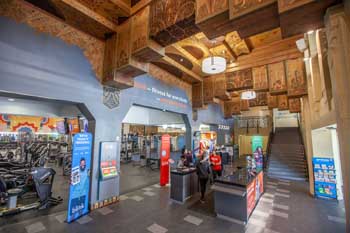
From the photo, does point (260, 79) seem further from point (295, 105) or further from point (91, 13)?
point (91, 13)

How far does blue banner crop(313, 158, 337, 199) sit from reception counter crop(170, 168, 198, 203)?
161 inches

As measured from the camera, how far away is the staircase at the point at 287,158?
831 cm

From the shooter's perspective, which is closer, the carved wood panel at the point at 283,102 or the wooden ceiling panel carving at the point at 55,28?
the wooden ceiling panel carving at the point at 55,28

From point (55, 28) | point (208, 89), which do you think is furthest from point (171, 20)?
point (208, 89)

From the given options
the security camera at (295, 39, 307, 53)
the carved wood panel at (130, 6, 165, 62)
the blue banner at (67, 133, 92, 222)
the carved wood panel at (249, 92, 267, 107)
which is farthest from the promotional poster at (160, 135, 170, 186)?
the carved wood panel at (249, 92, 267, 107)

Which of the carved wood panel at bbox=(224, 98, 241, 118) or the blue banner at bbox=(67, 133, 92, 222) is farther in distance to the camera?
the carved wood panel at bbox=(224, 98, 241, 118)

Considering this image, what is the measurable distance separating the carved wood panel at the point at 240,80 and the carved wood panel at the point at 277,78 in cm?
65

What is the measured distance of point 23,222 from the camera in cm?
354

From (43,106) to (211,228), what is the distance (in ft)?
28.0

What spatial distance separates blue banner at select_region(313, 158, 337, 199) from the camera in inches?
201

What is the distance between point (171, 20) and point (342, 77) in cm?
242

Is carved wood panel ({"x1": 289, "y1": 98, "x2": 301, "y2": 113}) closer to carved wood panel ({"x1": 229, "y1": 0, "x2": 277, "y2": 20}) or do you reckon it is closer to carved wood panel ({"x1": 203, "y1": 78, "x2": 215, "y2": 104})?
carved wood panel ({"x1": 203, "y1": 78, "x2": 215, "y2": 104})

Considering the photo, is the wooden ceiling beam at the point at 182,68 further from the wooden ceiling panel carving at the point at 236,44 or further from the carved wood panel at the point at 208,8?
the carved wood panel at the point at 208,8

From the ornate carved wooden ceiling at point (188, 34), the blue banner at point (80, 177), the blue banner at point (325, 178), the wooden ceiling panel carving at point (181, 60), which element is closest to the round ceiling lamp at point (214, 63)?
the ornate carved wooden ceiling at point (188, 34)
